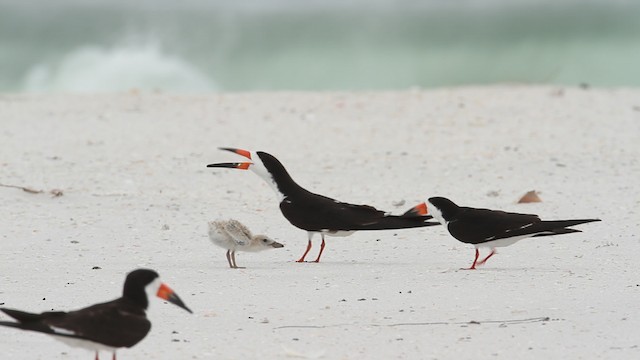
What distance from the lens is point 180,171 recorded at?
423 inches

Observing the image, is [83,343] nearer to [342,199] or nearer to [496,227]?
[496,227]

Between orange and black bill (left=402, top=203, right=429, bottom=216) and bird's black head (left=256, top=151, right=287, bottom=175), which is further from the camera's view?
bird's black head (left=256, top=151, right=287, bottom=175)

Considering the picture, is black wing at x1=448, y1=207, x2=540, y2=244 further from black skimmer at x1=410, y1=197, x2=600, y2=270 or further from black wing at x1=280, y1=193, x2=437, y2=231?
black wing at x1=280, y1=193, x2=437, y2=231

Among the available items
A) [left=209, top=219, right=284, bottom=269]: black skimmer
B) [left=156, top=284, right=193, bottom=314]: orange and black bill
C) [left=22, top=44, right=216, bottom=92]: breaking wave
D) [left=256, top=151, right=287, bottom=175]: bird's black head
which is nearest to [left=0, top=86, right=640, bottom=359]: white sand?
[left=209, top=219, right=284, bottom=269]: black skimmer

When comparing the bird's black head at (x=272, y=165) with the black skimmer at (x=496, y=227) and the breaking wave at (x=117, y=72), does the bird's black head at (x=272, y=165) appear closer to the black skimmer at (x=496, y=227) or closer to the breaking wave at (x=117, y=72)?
the black skimmer at (x=496, y=227)

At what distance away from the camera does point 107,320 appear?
4363mm

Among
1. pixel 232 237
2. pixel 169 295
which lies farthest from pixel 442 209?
pixel 169 295

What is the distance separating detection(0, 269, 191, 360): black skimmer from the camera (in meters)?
4.25

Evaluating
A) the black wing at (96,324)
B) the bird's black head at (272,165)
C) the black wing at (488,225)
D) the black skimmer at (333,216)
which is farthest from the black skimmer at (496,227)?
the black wing at (96,324)

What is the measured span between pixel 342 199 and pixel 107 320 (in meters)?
5.50

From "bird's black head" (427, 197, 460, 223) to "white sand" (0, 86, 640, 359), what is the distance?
0.97 ft

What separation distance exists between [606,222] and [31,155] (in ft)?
17.8

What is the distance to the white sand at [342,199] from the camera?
530 cm

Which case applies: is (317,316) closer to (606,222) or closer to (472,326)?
(472,326)
